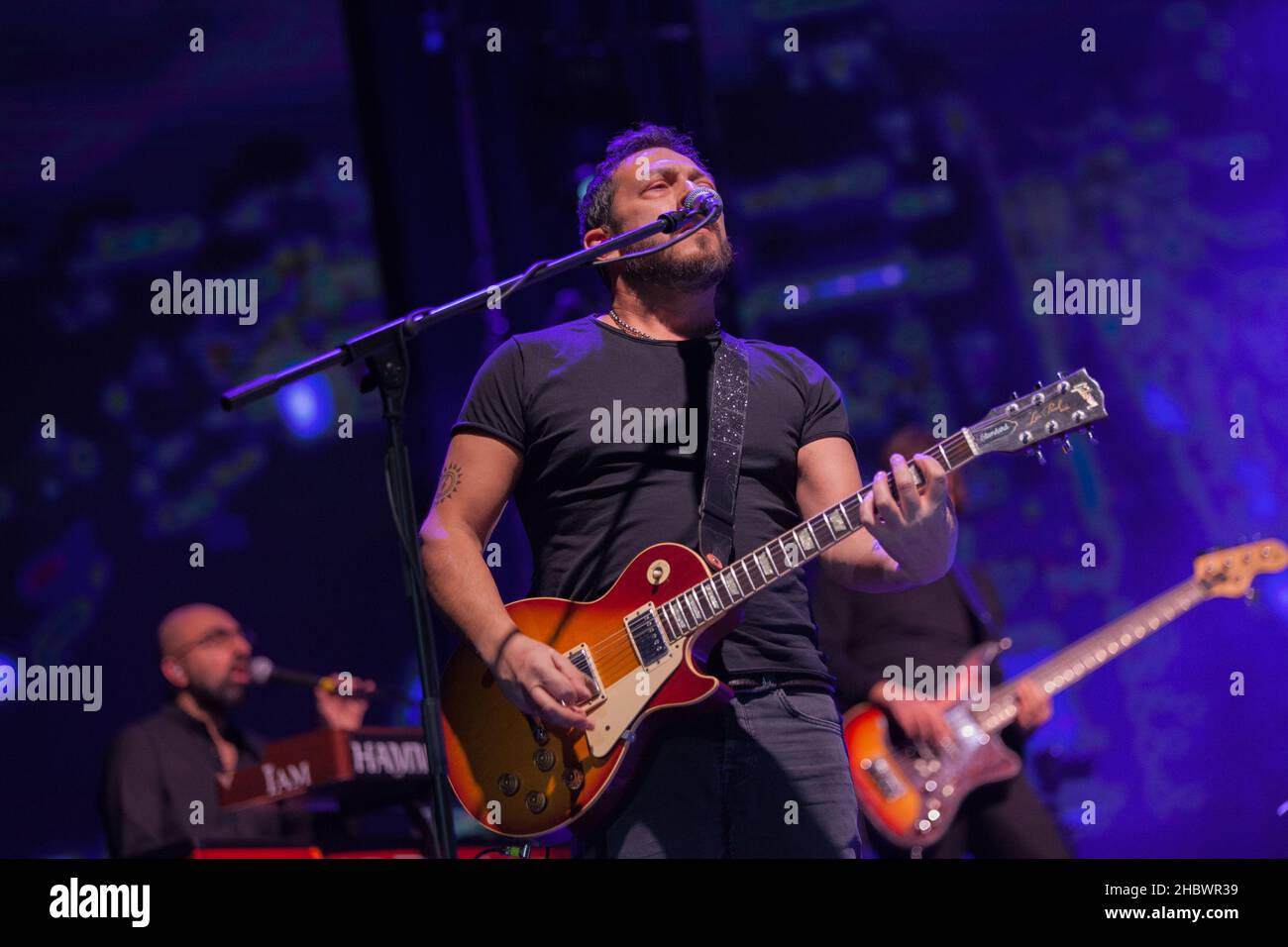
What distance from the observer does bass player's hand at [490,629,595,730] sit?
110 inches

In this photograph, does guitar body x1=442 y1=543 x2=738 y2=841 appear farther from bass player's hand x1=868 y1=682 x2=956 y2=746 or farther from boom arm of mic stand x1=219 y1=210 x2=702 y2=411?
bass player's hand x1=868 y1=682 x2=956 y2=746

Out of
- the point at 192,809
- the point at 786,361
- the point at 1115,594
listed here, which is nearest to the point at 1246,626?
the point at 1115,594

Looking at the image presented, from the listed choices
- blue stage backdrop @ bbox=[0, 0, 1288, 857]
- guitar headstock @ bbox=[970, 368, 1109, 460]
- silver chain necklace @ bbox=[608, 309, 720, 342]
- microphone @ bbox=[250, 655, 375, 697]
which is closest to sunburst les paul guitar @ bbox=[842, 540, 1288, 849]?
blue stage backdrop @ bbox=[0, 0, 1288, 857]

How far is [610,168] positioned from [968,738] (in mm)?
2283

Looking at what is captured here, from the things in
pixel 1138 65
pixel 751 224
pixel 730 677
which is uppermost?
pixel 1138 65

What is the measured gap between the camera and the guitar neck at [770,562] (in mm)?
2895

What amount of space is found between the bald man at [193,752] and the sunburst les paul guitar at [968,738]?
172 cm

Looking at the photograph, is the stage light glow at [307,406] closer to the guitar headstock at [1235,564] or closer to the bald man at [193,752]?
the bald man at [193,752]

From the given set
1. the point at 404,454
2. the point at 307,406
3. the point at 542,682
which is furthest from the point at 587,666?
the point at 307,406

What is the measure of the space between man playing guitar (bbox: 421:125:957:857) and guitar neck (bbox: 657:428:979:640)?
4 centimetres

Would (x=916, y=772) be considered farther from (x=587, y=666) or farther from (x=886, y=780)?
(x=587, y=666)
